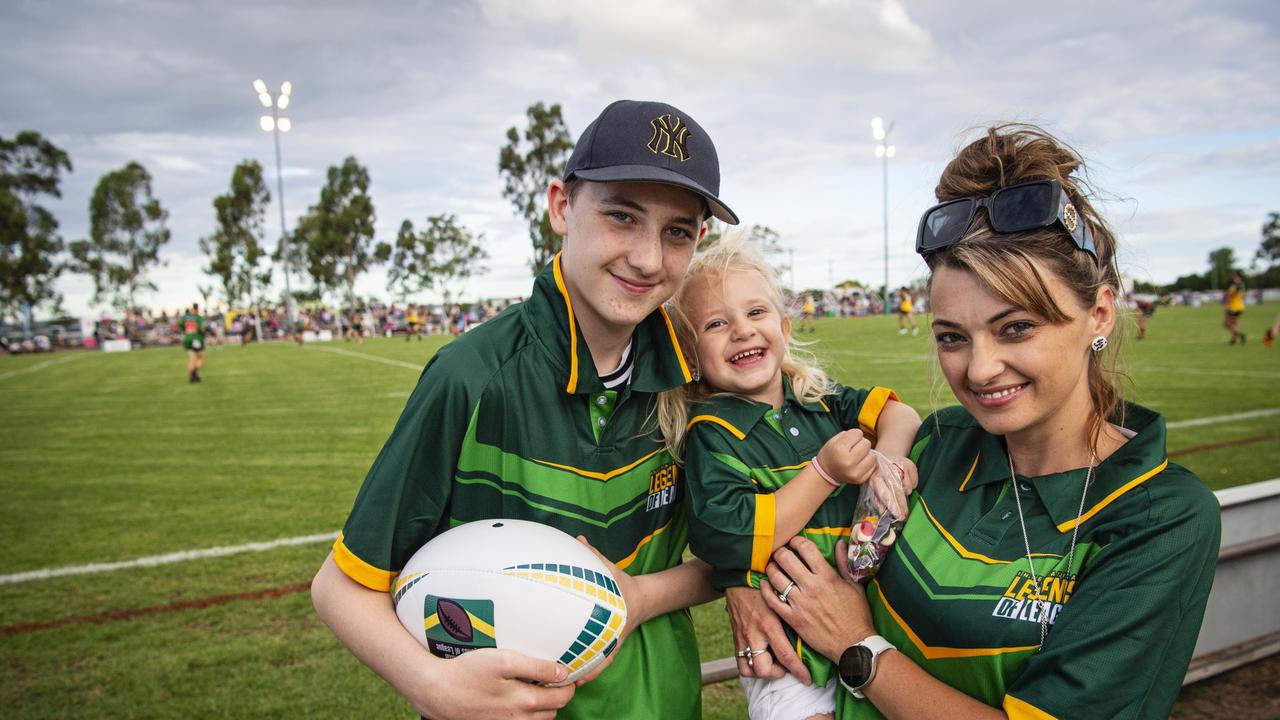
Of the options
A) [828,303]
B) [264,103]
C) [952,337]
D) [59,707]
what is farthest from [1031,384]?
[828,303]

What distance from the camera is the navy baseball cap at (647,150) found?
1.72 m

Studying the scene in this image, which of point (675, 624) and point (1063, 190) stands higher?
point (1063, 190)

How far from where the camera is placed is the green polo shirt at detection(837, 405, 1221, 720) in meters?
1.40

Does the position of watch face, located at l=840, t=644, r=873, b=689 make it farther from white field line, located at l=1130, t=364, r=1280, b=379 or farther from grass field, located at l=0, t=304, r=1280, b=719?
white field line, located at l=1130, t=364, r=1280, b=379

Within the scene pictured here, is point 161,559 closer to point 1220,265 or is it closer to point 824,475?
point 824,475

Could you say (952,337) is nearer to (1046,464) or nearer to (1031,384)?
(1031,384)

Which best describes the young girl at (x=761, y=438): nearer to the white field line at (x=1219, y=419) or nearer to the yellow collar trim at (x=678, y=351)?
the yellow collar trim at (x=678, y=351)

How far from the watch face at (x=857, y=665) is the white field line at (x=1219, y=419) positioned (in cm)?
927

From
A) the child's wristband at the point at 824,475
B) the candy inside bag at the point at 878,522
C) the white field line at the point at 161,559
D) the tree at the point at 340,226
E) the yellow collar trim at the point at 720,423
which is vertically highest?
the tree at the point at 340,226

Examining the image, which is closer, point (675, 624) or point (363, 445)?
point (675, 624)

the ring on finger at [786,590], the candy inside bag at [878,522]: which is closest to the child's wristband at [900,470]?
the candy inside bag at [878,522]

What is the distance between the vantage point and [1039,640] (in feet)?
5.01

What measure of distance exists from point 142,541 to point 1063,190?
7027 millimetres

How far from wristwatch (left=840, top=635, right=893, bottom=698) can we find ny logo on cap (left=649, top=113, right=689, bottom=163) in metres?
1.20
